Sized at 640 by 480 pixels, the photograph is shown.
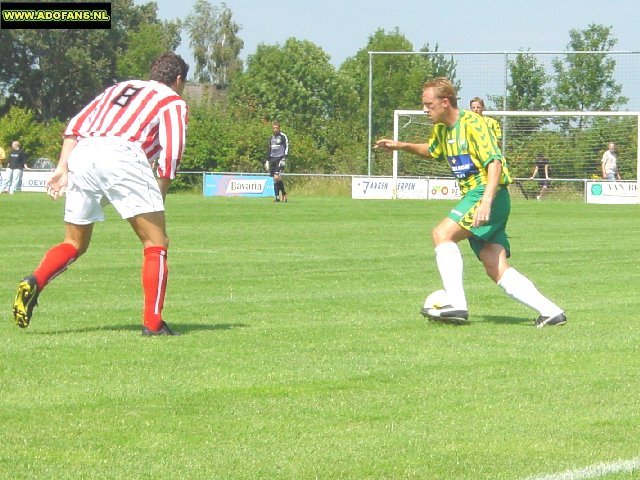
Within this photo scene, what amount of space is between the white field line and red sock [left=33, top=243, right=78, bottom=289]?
178 inches

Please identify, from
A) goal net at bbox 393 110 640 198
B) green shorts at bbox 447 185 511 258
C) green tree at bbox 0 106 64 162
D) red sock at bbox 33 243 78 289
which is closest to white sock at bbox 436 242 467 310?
green shorts at bbox 447 185 511 258

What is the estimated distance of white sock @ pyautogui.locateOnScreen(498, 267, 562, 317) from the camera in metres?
9.09

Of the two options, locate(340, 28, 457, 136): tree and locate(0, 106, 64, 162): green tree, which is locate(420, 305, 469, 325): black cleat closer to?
locate(340, 28, 457, 136): tree

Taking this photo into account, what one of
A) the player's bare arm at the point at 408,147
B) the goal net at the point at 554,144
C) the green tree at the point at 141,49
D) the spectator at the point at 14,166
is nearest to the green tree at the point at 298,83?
the green tree at the point at 141,49

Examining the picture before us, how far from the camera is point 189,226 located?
22.2 metres

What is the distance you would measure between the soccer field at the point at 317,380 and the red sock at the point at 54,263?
35 centimetres

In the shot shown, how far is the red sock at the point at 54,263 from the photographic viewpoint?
8516mm

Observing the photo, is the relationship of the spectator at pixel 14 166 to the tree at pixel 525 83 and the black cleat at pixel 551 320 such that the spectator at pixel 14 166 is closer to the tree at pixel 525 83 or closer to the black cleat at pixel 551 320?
the tree at pixel 525 83

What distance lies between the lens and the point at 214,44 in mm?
118750

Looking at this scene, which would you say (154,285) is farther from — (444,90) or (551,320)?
(551,320)

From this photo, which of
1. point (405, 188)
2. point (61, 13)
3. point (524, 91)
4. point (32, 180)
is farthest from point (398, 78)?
point (405, 188)

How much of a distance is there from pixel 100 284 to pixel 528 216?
1651 cm

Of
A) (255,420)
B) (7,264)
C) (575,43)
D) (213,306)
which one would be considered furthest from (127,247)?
(575,43)

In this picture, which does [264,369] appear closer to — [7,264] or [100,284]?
[100,284]
